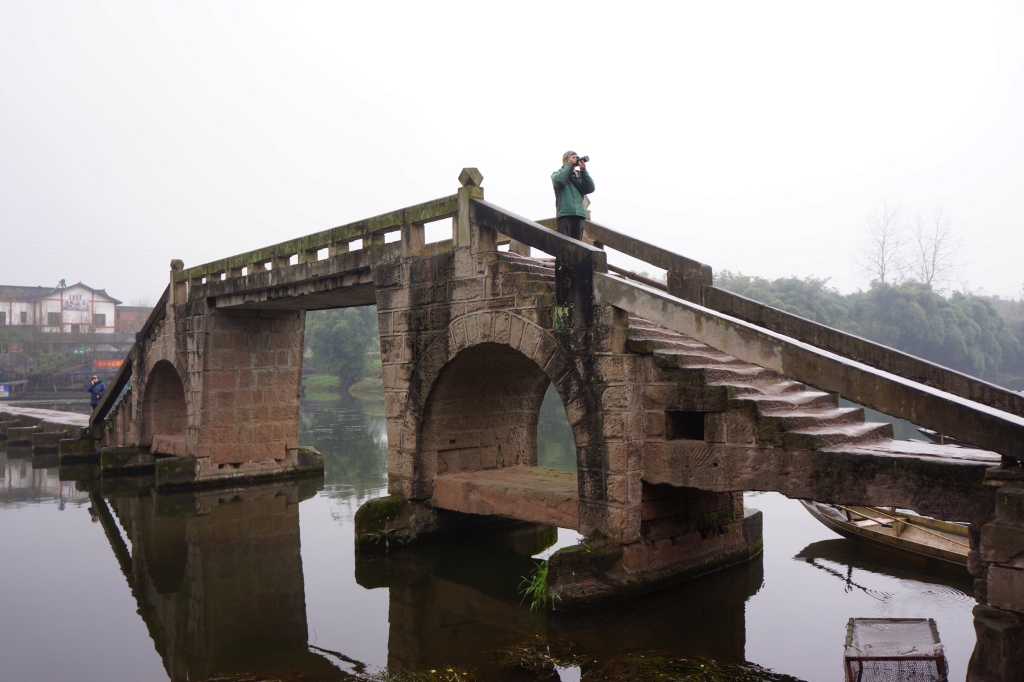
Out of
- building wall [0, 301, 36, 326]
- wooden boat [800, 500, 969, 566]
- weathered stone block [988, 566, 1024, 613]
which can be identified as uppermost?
building wall [0, 301, 36, 326]

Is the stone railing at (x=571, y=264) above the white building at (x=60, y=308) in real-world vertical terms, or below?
below

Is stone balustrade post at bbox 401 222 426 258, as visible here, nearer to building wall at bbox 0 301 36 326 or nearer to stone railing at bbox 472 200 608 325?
stone railing at bbox 472 200 608 325

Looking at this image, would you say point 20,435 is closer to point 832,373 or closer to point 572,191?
point 572,191

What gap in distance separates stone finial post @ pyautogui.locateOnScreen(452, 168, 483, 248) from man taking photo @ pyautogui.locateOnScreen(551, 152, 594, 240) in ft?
2.65

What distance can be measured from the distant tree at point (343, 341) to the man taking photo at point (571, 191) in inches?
1434

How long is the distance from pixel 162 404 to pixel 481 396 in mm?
9994

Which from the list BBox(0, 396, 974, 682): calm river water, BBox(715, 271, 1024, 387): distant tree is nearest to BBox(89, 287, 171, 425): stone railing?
BBox(0, 396, 974, 682): calm river water

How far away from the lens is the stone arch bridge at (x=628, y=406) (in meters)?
5.12

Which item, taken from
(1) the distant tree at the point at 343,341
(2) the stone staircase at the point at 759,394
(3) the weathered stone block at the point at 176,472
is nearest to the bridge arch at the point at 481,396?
Answer: (2) the stone staircase at the point at 759,394

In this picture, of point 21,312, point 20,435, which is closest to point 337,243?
point 20,435

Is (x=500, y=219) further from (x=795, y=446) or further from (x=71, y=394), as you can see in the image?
(x=71, y=394)

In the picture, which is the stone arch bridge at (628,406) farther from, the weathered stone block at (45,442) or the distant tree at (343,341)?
the distant tree at (343,341)

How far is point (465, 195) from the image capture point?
8.24m

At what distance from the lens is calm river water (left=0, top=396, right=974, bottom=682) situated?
6.10 m
